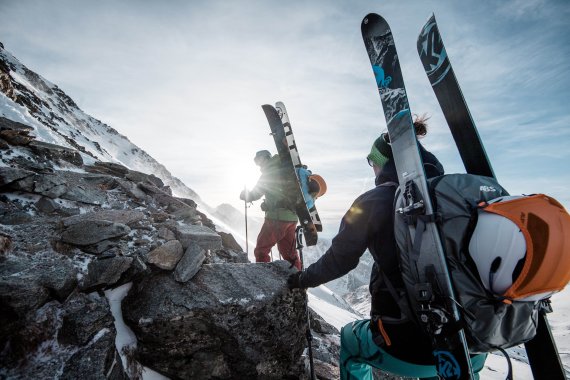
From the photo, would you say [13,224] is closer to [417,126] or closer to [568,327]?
[417,126]

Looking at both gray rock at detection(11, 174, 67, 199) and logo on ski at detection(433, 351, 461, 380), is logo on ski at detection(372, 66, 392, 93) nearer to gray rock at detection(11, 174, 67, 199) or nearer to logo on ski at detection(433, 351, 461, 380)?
logo on ski at detection(433, 351, 461, 380)

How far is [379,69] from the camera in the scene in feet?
11.1

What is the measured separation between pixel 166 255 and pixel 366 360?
2.79 meters

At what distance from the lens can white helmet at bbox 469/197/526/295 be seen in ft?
5.27

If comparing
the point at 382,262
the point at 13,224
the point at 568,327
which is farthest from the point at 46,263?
the point at 568,327

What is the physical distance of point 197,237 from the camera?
175 inches

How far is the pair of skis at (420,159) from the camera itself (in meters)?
1.90

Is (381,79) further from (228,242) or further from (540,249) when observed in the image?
(228,242)

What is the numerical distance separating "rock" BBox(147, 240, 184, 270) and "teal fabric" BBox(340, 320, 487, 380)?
7.89ft

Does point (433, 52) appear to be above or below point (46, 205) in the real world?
above

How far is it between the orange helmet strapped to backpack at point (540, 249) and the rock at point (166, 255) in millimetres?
3617

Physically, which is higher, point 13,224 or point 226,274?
point 13,224

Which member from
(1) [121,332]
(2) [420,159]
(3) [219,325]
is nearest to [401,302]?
(2) [420,159]

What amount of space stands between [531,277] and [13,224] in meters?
5.30
